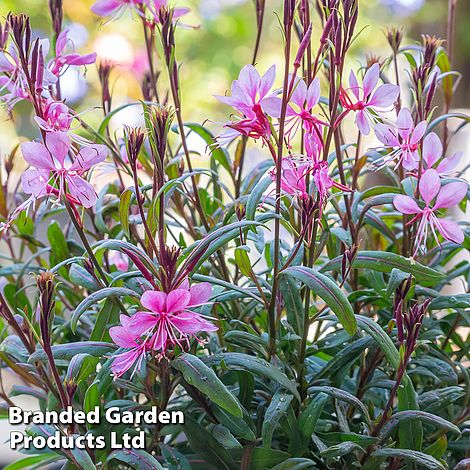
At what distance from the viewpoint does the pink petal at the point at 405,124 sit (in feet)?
1.88

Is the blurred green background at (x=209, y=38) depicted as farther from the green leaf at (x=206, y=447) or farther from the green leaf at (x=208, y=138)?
the green leaf at (x=206, y=447)

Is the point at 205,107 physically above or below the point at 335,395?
above

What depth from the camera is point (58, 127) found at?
0.55m

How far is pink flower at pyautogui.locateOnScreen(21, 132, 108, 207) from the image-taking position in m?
0.52

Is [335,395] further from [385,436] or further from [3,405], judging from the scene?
[3,405]

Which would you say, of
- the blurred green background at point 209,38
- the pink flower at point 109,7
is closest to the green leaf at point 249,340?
the pink flower at point 109,7

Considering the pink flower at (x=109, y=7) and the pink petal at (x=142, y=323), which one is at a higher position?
the pink flower at (x=109, y=7)

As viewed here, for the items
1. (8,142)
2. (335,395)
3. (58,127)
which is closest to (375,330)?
(335,395)

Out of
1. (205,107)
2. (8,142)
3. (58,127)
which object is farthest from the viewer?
(8,142)

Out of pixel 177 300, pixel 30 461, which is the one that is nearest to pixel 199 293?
pixel 177 300

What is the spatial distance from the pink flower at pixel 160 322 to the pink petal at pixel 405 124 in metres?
0.20

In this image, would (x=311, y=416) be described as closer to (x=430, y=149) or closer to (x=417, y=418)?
(x=417, y=418)

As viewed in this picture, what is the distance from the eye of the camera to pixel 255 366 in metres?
0.57

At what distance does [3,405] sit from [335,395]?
0.32 metres
